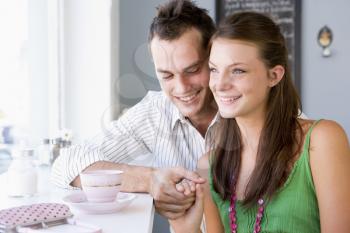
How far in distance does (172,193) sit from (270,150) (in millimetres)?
291

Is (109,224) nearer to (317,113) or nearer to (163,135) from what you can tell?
(163,135)

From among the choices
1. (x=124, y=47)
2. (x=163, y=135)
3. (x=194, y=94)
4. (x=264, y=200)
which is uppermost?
(x=124, y=47)

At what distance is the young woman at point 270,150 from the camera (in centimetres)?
109

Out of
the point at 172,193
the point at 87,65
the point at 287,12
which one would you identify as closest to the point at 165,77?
the point at 172,193

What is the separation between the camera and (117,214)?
0.93 meters

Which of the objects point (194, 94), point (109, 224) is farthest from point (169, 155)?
point (109, 224)

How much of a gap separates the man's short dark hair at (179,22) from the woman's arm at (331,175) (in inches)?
17.3

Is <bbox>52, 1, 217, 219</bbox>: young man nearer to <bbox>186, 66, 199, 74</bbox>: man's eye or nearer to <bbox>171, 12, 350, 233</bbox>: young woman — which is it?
<bbox>186, 66, 199, 74</bbox>: man's eye

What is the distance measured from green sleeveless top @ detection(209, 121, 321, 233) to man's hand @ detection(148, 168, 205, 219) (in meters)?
0.20

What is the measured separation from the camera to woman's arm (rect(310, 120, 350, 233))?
106cm

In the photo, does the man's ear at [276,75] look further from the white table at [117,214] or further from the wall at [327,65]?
the wall at [327,65]

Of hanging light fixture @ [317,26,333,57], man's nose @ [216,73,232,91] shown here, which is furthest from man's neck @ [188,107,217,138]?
hanging light fixture @ [317,26,333,57]

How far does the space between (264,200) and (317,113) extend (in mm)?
1606

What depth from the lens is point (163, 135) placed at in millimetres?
1464
